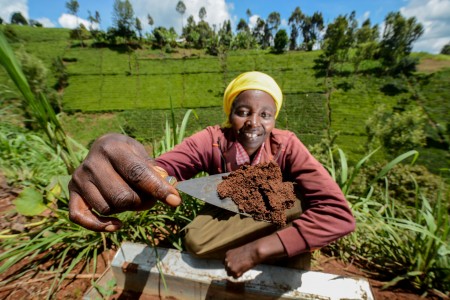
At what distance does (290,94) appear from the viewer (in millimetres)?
41062

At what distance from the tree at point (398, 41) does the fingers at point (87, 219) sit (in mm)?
50497

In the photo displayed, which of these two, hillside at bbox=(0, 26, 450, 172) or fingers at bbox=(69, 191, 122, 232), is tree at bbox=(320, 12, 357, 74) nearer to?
hillside at bbox=(0, 26, 450, 172)

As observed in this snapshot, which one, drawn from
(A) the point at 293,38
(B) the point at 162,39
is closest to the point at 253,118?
(B) the point at 162,39

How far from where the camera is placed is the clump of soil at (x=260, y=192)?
118cm

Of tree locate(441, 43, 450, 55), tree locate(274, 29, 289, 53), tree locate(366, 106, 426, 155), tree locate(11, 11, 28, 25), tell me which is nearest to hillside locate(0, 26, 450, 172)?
tree locate(274, 29, 289, 53)

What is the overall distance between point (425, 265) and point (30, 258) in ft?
8.44

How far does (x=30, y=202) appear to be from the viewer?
4.86 ft

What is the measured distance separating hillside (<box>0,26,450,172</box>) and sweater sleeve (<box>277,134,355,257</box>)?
31.5 meters

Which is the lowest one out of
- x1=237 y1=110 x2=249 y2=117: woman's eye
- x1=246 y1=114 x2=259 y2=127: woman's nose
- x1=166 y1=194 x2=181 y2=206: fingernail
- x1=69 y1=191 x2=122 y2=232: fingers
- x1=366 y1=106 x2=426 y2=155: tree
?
x1=366 y1=106 x2=426 y2=155: tree

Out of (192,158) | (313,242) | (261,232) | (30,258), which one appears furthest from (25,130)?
(313,242)

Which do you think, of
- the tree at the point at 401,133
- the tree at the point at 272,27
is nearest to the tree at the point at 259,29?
the tree at the point at 272,27

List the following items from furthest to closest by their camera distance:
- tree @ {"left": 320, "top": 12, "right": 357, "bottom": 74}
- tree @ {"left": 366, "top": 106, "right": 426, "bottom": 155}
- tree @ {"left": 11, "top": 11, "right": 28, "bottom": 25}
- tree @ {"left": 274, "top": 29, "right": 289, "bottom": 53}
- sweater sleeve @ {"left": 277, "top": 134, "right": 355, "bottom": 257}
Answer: tree @ {"left": 11, "top": 11, "right": 28, "bottom": 25}
tree @ {"left": 274, "top": 29, "right": 289, "bottom": 53}
tree @ {"left": 320, "top": 12, "right": 357, "bottom": 74}
tree @ {"left": 366, "top": 106, "right": 426, "bottom": 155}
sweater sleeve @ {"left": 277, "top": 134, "right": 355, "bottom": 257}

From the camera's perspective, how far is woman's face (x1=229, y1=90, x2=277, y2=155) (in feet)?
5.14

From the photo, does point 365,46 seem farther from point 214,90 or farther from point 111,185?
point 111,185
